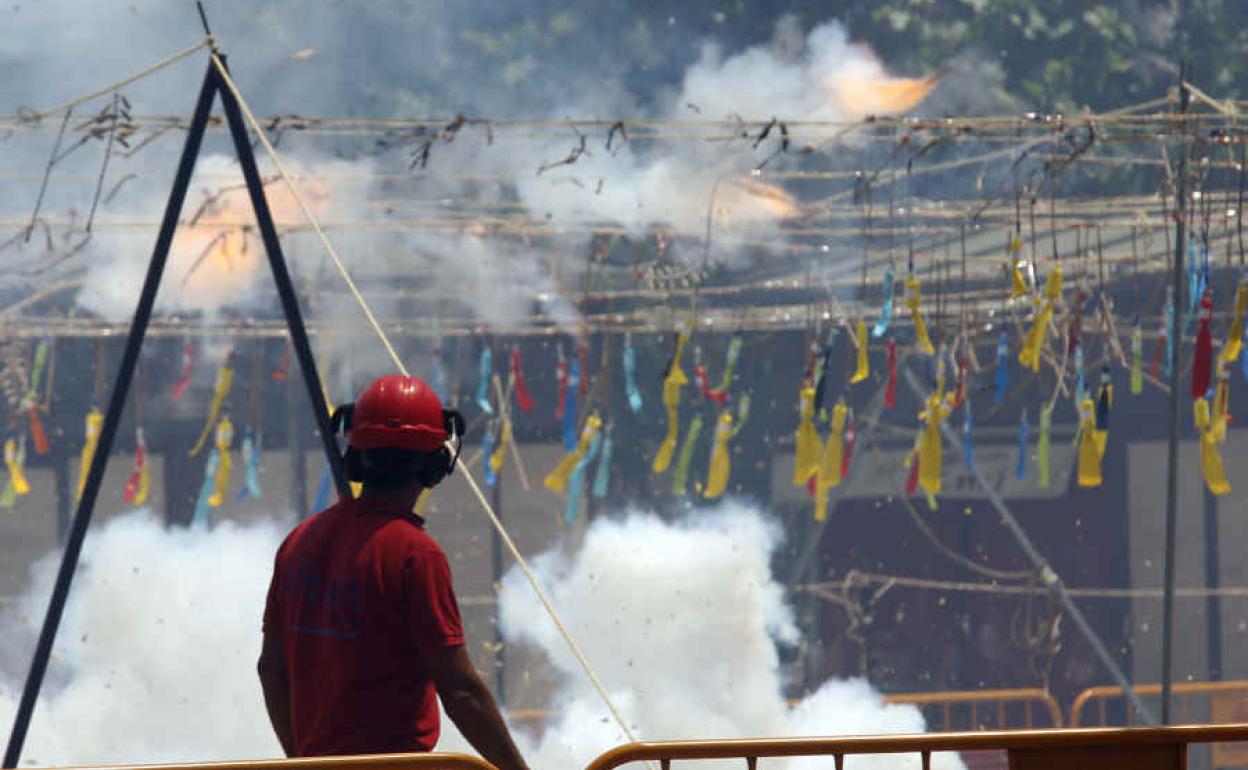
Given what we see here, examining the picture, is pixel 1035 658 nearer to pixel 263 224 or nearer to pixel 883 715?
pixel 883 715

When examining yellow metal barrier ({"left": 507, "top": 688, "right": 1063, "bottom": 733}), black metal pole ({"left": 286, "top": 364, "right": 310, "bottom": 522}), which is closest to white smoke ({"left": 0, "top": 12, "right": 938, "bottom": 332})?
black metal pole ({"left": 286, "top": 364, "right": 310, "bottom": 522})

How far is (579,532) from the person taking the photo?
1098 cm

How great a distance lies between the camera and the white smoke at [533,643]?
9430mm

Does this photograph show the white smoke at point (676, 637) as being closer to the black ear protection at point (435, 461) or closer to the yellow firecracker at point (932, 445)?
the yellow firecracker at point (932, 445)

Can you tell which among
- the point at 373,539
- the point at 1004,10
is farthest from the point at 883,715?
the point at 373,539

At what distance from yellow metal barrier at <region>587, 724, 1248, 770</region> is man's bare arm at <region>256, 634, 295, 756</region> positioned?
0.57m

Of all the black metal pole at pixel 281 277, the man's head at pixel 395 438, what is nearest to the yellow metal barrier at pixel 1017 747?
the man's head at pixel 395 438

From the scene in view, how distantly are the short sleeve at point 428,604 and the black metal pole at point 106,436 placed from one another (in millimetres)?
1789

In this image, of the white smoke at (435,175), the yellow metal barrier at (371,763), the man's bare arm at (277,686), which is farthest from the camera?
the white smoke at (435,175)

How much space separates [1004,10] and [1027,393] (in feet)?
8.21

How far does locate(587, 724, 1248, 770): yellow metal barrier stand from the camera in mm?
2869

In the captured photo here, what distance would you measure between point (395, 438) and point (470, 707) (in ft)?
1.55

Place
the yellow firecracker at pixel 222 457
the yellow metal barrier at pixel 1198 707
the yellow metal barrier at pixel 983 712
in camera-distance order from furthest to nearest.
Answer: the yellow metal barrier at pixel 983 712
the yellow metal barrier at pixel 1198 707
the yellow firecracker at pixel 222 457

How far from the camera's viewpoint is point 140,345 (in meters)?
4.45
